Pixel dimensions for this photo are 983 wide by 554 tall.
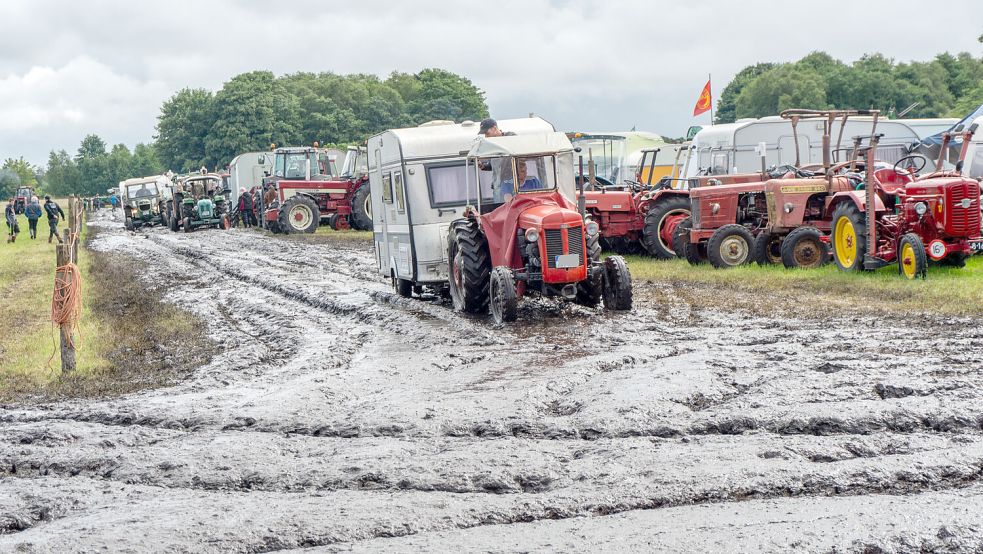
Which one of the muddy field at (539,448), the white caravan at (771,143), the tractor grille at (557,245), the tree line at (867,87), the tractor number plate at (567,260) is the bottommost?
the muddy field at (539,448)

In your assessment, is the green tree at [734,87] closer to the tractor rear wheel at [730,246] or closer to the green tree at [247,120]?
the green tree at [247,120]

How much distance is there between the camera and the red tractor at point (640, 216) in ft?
62.5

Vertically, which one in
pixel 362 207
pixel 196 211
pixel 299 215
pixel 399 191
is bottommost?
pixel 299 215

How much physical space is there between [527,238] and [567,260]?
1.61 feet

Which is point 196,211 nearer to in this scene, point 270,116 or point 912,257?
point 912,257

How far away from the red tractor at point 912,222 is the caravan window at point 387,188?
602cm

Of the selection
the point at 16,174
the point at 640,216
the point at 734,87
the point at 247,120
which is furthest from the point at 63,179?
the point at 640,216

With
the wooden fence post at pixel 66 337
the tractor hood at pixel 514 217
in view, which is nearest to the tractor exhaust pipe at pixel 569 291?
the tractor hood at pixel 514 217

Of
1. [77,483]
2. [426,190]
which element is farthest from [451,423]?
[426,190]

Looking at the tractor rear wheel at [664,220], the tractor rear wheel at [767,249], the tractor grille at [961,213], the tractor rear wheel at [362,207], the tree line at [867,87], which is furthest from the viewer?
the tree line at [867,87]

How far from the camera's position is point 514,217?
1273cm

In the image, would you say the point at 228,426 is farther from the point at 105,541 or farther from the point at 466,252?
the point at 466,252

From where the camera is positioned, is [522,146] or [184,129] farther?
[184,129]

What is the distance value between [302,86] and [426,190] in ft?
364
